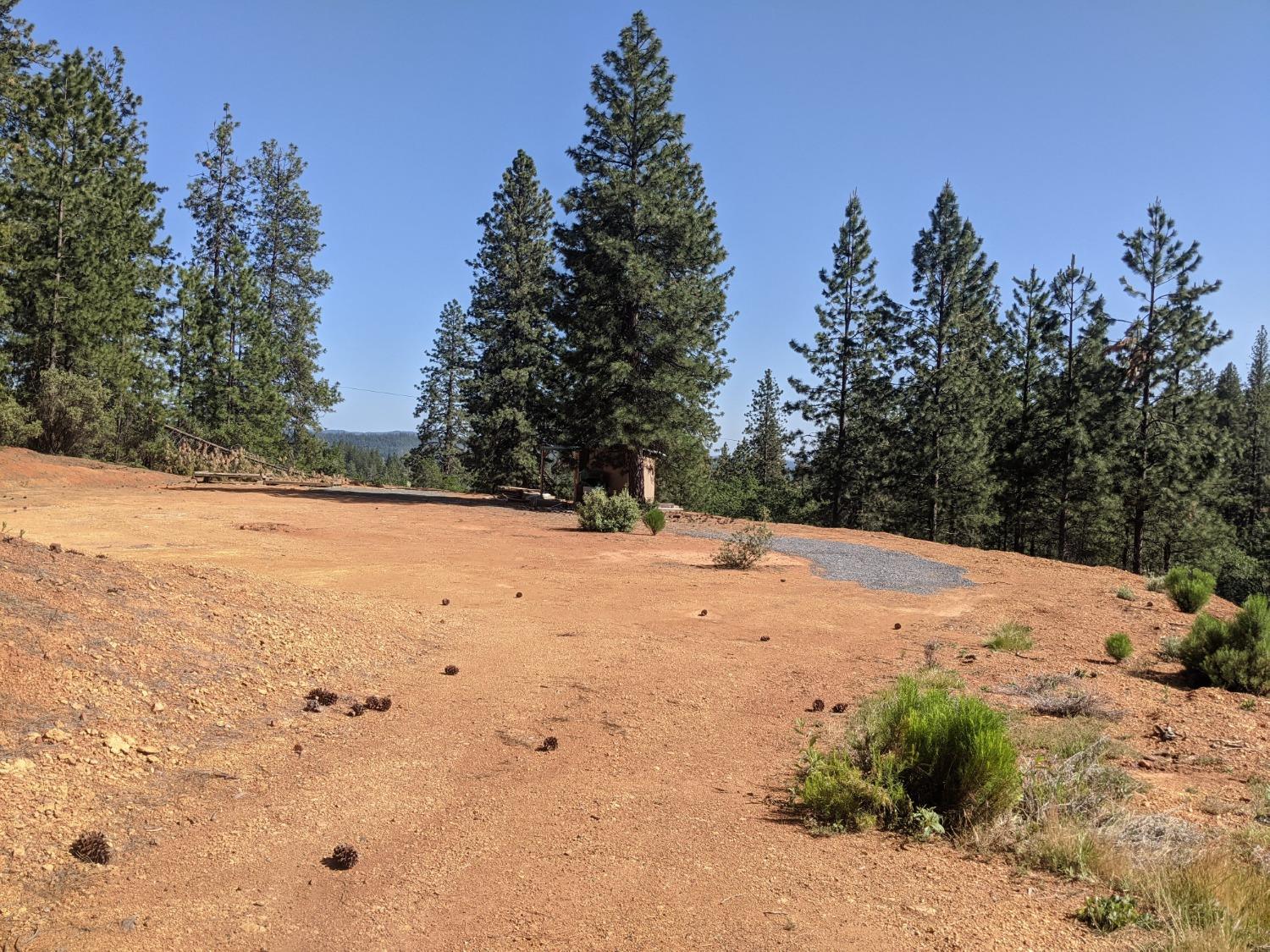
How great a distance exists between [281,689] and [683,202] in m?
24.8

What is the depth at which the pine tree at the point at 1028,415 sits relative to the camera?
123 feet

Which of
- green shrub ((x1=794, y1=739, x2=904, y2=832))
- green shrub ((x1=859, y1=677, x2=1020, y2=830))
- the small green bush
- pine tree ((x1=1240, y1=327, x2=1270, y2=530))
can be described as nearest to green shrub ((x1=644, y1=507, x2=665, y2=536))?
green shrub ((x1=859, y1=677, x2=1020, y2=830))

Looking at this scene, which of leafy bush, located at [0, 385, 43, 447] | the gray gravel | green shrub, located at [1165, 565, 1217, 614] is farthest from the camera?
leafy bush, located at [0, 385, 43, 447]

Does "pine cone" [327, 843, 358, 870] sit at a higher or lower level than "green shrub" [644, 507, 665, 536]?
lower

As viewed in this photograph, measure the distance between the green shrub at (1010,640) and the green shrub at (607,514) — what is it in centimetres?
1191

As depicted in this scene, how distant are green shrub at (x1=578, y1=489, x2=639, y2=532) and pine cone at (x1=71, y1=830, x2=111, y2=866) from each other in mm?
16364

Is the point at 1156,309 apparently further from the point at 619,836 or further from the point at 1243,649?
the point at 619,836

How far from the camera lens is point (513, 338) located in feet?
120

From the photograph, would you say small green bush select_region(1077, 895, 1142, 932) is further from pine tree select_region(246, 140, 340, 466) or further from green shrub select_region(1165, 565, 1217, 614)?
pine tree select_region(246, 140, 340, 466)

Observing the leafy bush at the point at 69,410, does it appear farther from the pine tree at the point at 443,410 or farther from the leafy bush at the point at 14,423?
the pine tree at the point at 443,410

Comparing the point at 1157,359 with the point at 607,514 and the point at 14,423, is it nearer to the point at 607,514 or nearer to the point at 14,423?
the point at 607,514

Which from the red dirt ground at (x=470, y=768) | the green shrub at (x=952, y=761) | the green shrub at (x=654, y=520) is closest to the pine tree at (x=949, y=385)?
the green shrub at (x=654, y=520)

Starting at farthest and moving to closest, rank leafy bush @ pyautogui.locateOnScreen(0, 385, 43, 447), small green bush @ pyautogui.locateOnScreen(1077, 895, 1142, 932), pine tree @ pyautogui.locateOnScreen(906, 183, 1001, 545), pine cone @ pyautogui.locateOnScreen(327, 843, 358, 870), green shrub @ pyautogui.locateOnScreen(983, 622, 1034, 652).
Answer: pine tree @ pyautogui.locateOnScreen(906, 183, 1001, 545) < leafy bush @ pyautogui.locateOnScreen(0, 385, 43, 447) < green shrub @ pyautogui.locateOnScreen(983, 622, 1034, 652) < pine cone @ pyautogui.locateOnScreen(327, 843, 358, 870) < small green bush @ pyautogui.locateOnScreen(1077, 895, 1142, 932)

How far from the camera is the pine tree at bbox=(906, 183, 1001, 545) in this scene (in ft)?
115
